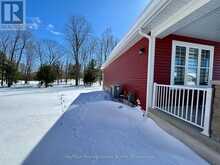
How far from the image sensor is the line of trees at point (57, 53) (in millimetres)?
21048

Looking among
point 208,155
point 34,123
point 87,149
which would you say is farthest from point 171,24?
point 34,123

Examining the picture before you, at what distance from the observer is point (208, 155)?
7.48ft

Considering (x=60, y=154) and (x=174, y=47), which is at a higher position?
(x=174, y=47)

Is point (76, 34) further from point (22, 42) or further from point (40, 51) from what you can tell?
point (40, 51)

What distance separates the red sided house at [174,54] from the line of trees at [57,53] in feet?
55.0

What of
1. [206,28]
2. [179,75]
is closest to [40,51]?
[179,75]

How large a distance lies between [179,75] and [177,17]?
2.33m

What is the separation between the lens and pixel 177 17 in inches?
140

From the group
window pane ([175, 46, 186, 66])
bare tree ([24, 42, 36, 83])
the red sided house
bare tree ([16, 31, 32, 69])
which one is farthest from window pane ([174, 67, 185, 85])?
bare tree ([24, 42, 36, 83])

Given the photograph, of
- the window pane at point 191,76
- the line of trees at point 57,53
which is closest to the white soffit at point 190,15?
the window pane at point 191,76

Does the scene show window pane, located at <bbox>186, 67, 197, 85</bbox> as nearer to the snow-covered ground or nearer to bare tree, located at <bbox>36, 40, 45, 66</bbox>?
the snow-covered ground

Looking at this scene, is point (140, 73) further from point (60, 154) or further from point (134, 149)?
point (60, 154)

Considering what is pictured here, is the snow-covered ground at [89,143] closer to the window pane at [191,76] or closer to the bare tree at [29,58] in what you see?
the window pane at [191,76]

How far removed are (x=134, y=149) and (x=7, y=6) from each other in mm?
10431
